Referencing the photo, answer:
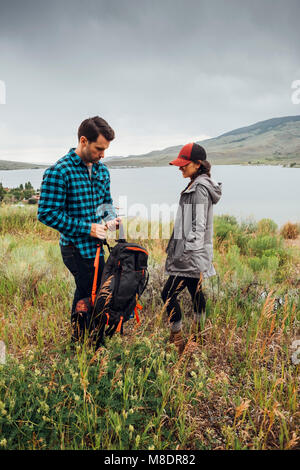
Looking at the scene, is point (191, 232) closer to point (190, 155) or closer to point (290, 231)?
point (190, 155)

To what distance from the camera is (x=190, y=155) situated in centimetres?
261

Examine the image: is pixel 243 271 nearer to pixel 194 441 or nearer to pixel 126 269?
pixel 126 269

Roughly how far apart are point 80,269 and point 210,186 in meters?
1.42

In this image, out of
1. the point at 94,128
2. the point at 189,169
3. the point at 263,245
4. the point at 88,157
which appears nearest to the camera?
the point at 94,128

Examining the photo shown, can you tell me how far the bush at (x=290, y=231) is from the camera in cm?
967

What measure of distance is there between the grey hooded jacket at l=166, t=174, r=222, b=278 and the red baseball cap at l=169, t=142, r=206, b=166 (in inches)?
7.3

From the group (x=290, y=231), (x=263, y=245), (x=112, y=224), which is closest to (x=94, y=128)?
(x=112, y=224)

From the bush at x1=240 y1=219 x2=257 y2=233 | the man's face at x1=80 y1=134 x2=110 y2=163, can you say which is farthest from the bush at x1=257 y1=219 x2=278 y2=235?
the man's face at x1=80 y1=134 x2=110 y2=163

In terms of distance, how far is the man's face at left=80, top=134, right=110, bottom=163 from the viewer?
2.18 meters

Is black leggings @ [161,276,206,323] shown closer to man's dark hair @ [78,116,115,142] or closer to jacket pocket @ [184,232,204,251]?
jacket pocket @ [184,232,204,251]
